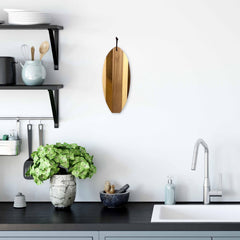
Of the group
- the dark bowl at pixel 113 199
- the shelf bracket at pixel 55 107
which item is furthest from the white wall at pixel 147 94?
the dark bowl at pixel 113 199

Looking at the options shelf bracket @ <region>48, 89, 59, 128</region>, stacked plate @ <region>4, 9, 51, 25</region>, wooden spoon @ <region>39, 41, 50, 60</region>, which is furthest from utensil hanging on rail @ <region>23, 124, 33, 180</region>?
stacked plate @ <region>4, 9, 51, 25</region>

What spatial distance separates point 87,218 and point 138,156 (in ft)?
1.86

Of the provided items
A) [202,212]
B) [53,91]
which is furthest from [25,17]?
[202,212]

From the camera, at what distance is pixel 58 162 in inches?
117

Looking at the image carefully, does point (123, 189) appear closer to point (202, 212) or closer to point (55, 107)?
point (202, 212)

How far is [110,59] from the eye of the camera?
3.17 m

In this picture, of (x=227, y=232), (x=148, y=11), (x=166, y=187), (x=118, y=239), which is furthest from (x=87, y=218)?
(x=148, y=11)

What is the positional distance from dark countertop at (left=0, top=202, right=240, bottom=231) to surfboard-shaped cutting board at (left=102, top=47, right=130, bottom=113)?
0.61 metres

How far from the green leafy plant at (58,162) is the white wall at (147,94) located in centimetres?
18

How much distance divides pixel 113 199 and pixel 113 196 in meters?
0.02

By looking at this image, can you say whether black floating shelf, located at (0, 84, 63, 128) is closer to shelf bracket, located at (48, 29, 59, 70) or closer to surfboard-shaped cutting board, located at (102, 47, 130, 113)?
shelf bracket, located at (48, 29, 59, 70)

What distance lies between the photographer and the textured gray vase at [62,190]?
2971 mm

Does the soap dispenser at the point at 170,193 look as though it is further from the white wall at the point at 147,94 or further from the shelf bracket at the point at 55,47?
the shelf bracket at the point at 55,47

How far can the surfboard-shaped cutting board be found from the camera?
10.4 feet
